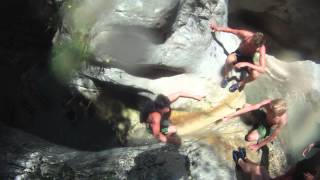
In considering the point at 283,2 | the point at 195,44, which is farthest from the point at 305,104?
the point at 195,44

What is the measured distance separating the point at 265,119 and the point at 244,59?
1.21m

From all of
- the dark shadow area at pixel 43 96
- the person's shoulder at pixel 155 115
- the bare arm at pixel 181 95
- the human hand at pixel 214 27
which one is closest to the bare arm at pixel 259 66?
the human hand at pixel 214 27

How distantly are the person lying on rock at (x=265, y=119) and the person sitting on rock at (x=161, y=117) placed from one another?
933 millimetres

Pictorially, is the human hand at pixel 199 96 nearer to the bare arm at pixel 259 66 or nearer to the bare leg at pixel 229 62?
the bare leg at pixel 229 62

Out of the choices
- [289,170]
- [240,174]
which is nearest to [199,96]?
[240,174]

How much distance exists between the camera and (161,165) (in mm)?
5965

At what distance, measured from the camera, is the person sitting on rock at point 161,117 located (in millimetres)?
7578

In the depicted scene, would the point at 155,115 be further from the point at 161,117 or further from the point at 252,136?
the point at 252,136

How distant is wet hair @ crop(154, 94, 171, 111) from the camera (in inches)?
308

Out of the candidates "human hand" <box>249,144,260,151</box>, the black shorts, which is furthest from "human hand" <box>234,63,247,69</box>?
"human hand" <box>249,144,260,151</box>

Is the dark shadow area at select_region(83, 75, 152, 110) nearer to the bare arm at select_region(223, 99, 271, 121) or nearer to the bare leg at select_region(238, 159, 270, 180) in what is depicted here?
the bare arm at select_region(223, 99, 271, 121)

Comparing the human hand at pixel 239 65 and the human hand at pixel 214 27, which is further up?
the human hand at pixel 214 27

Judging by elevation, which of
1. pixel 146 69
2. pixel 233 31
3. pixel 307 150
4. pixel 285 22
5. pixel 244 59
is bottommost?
pixel 307 150

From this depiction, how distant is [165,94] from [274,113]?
1884mm
